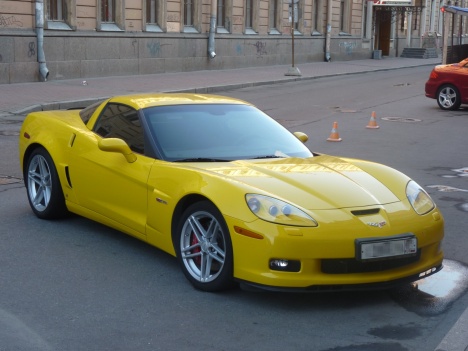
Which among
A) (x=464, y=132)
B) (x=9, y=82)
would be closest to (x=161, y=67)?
(x=9, y=82)

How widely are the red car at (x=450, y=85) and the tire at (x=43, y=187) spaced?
1434cm

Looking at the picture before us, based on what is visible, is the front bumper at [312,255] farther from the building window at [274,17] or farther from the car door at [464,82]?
the building window at [274,17]

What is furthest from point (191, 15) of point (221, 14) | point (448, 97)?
point (448, 97)

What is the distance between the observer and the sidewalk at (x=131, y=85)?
19.7 m

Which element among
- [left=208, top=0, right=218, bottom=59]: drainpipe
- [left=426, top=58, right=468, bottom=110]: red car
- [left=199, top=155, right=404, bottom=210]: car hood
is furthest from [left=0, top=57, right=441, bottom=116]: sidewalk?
[left=199, top=155, right=404, bottom=210]: car hood

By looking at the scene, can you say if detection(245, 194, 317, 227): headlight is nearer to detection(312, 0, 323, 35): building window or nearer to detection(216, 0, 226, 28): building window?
detection(216, 0, 226, 28): building window

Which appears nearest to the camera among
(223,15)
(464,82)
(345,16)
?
(464,82)

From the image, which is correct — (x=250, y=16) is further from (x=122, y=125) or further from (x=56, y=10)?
(x=122, y=125)

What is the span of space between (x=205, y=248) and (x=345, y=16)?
41.7m

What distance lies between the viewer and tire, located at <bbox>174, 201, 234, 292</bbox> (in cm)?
557

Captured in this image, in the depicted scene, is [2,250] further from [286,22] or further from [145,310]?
[286,22]

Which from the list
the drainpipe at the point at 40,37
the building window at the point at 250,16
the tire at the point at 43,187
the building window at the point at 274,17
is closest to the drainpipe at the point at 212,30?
the building window at the point at 250,16

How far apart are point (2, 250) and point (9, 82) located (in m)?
17.9

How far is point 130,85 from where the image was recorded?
25.2m
